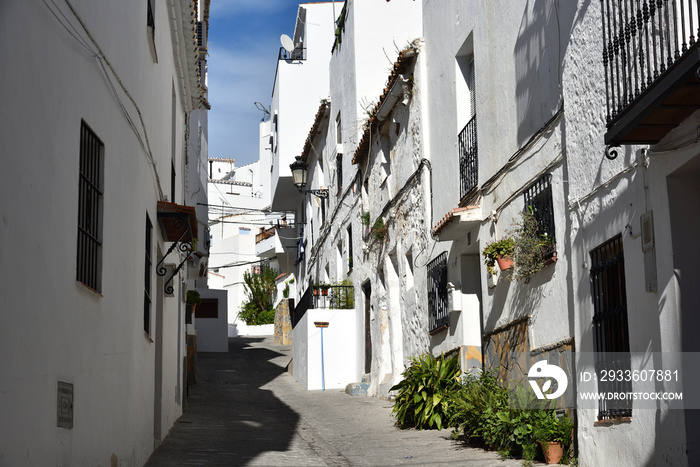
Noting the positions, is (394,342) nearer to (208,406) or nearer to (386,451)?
(208,406)

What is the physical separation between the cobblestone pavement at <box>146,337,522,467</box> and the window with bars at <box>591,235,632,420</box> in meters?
1.58

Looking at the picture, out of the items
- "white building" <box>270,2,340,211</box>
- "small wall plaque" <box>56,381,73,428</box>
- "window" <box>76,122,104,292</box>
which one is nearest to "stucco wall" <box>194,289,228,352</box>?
"white building" <box>270,2,340,211</box>

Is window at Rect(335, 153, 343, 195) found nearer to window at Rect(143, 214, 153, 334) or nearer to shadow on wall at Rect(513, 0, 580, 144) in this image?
shadow on wall at Rect(513, 0, 580, 144)

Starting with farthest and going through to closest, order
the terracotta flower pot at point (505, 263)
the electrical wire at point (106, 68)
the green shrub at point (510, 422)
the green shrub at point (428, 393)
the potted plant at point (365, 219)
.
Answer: the potted plant at point (365, 219)
the green shrub at point (428, 393)
the terracotta flower pot at point (505, 263)
the green shrub at point (510, 422)
the electrical wire at point (106, 68)

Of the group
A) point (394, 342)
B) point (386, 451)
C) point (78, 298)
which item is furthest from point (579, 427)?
point (394, 342)

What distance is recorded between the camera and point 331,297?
75.2 feet

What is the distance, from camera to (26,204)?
4750 mm

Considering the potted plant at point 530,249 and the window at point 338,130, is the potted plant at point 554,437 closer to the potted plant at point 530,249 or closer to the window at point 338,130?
the potted plant at point 530,249

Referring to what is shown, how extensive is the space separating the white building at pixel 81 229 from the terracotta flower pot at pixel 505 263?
410cm

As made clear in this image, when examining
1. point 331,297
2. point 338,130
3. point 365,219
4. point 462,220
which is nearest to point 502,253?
point 462,220

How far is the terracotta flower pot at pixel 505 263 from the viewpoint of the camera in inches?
424

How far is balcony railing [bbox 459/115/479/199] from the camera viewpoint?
12750mm

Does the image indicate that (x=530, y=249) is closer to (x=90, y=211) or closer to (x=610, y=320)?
(x=610, y=320)

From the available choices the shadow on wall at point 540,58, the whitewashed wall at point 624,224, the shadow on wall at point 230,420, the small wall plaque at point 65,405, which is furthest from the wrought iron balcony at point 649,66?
the shadow on wall at point 230,420
